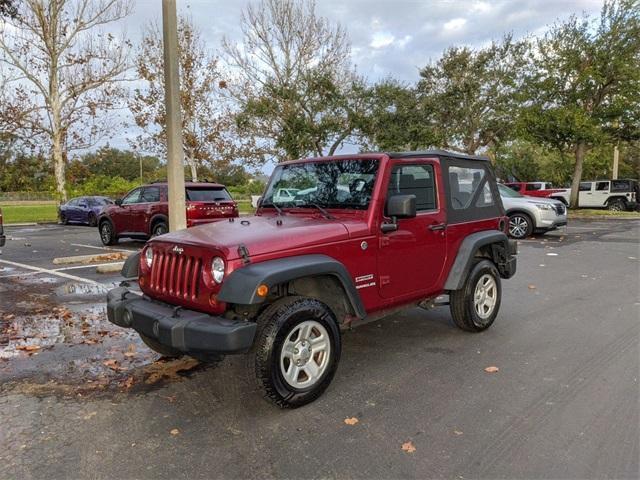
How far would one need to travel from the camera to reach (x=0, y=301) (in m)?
6.77

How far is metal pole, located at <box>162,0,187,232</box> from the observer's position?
7.46 metres

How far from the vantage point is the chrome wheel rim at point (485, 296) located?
515 cm

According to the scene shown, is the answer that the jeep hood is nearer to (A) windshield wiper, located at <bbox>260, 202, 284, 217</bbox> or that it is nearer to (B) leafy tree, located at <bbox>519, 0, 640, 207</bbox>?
(A) windshield wiper, located at <bbox>260, 202, 284, 217</bbox>

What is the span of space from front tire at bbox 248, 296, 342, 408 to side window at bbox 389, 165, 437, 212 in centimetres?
139

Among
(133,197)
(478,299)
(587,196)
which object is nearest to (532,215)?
(478,299)

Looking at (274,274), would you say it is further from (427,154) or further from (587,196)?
(587,196)

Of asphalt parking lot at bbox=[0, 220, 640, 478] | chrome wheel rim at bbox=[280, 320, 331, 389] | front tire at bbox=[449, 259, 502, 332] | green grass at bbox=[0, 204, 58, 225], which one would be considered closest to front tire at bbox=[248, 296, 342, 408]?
chrome wheel rim at bbox=[280, 320, 331, 389]

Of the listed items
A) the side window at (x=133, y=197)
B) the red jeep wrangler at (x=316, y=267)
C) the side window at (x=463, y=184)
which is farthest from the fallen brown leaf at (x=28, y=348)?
the side window at (x=133, y=197)

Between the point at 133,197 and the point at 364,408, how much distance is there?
36.5ft

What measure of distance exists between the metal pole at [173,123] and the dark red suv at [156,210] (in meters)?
3.97

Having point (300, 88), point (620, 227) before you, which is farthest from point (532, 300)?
point (300, 88)

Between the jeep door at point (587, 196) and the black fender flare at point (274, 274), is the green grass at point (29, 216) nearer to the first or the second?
the black fender flare at point (274, 274)

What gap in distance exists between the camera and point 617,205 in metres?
26.9

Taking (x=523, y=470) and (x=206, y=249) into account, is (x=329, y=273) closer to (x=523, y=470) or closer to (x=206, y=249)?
(x=206, y=249)
